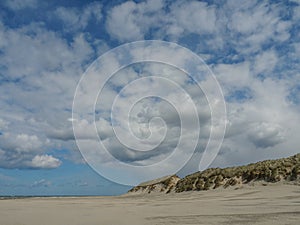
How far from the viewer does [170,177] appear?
3388cm

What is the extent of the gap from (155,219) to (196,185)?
59.7ft

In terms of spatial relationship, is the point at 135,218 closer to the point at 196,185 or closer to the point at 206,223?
the point at 206,223

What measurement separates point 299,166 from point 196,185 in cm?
948

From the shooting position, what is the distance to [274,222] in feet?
23.7

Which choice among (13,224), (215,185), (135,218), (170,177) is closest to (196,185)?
(215,185)

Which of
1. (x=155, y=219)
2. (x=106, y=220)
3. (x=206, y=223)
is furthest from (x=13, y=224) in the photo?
(x=206, y=223)

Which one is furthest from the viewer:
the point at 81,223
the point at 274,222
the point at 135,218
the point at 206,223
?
the point at 135,218

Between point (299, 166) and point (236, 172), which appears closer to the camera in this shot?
point (299, 166)

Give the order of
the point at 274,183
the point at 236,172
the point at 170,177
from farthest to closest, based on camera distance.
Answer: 1. the point at 170,177
2. the point at 236,172
3. the point at 274,183

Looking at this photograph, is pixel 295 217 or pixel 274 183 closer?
pixel 295 217

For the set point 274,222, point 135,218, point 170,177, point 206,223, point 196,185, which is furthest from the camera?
point 170,177

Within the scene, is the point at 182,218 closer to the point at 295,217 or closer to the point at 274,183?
the point at 295,217

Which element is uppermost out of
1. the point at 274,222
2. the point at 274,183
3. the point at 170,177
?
the point at 170,177

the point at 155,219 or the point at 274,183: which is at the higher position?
the point at 274,183
